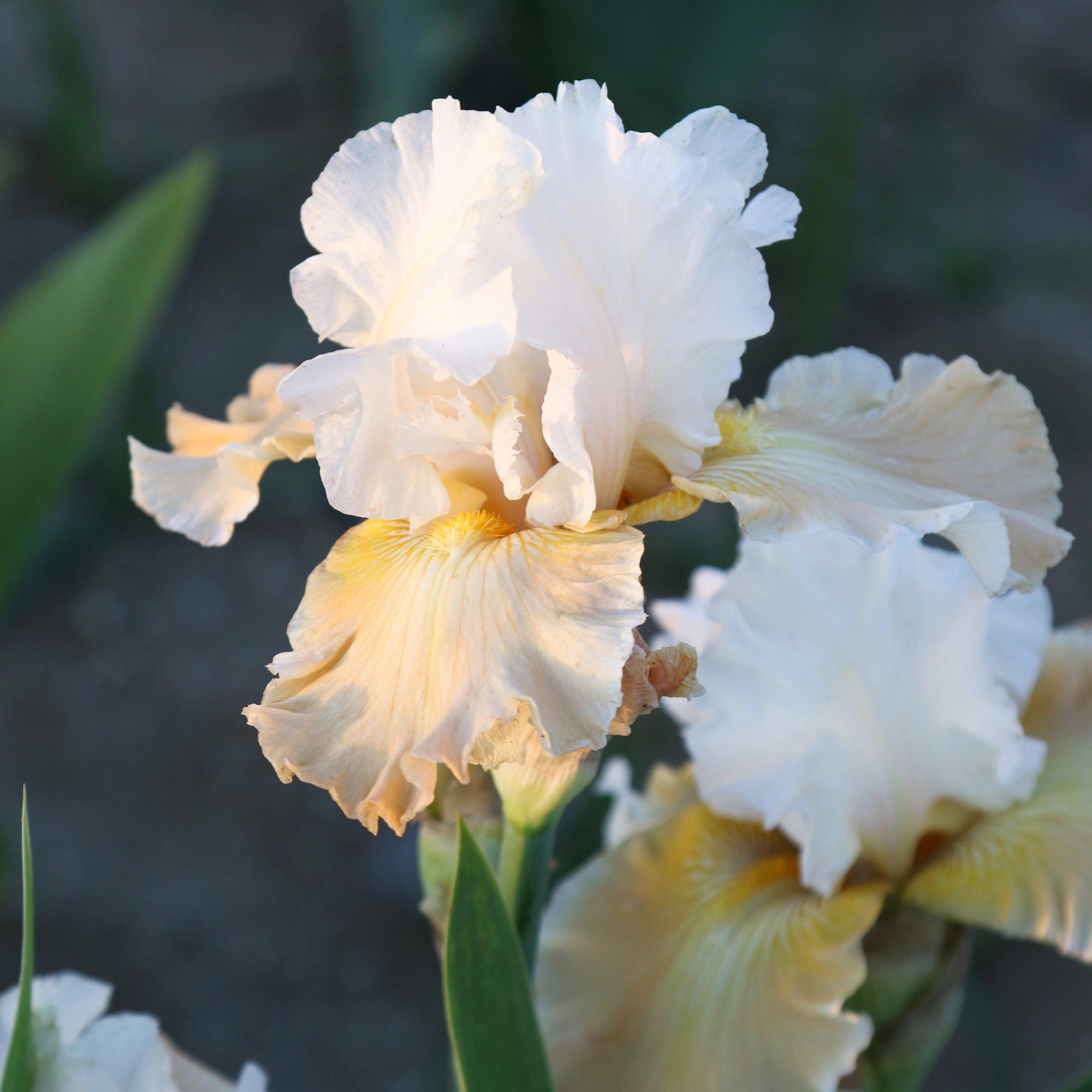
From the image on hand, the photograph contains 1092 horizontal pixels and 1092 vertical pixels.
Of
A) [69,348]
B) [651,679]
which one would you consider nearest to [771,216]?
[651,679]

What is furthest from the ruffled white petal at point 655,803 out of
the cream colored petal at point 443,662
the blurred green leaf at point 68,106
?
the blurred green leaf at point 68,106

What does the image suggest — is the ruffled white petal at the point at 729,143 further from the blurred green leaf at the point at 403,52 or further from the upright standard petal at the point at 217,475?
the blurred green leaf at the point at 403,52

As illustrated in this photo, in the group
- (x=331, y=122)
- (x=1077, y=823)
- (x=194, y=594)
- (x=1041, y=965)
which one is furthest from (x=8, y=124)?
(x=1077, y=823)

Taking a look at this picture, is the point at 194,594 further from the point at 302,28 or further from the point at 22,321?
the point at 302,28

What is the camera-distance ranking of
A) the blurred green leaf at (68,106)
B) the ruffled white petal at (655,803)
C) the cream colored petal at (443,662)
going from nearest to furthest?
1. the cream colored petal at (443,662)
2. the ruffled white petal at (655,803)
3. the blurred green leaf at (68,106)

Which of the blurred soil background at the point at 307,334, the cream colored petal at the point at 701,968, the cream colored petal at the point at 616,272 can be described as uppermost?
the cream colored petal at the point at 616,272
